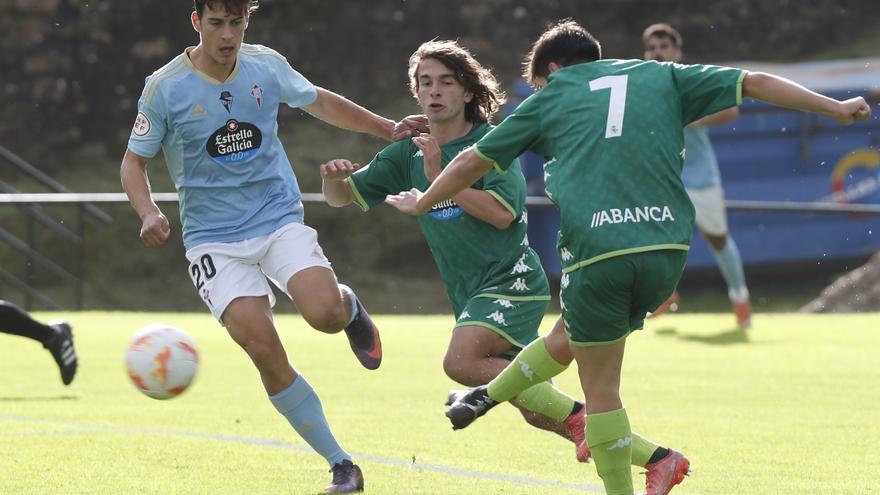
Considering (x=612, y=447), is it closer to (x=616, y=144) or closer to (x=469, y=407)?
(x=469, y=407)

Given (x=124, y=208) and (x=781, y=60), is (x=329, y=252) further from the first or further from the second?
(x=781, y=60)

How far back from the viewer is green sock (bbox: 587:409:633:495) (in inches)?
184

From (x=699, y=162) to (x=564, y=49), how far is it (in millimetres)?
7536

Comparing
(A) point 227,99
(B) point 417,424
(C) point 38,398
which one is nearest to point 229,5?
(A) point 227,99

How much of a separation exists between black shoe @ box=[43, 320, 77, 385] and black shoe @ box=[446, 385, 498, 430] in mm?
3206

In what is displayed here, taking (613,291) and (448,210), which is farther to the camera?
(448,210)

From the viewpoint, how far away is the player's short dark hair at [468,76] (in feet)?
19.8

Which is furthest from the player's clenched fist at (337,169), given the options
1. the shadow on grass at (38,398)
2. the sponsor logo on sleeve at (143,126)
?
the shadow on grass at (38,398)

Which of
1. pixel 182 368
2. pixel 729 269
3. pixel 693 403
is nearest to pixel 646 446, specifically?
pixel 182 368

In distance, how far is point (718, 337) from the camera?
39.6 ft

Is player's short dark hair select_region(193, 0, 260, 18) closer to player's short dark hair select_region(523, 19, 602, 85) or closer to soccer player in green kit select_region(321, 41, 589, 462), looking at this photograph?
soccer player in green kit select_region(321, 41, 589, 462)

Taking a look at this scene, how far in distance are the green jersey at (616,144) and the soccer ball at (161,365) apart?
1756mm

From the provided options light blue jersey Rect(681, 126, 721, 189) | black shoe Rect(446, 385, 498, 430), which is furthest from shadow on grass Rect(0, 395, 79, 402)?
light blue jersey Rect(681, 126, 721, 189)

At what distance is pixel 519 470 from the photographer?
19.8 feet
